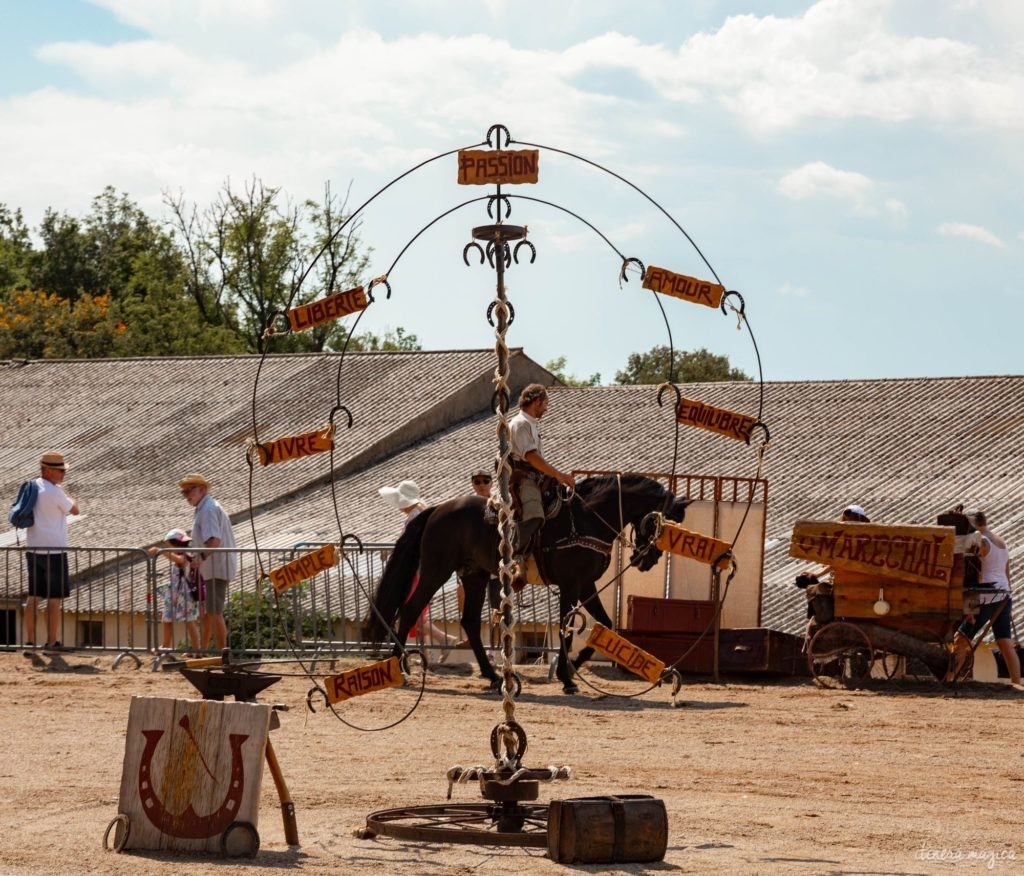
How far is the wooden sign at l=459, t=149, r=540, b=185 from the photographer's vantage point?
899 cm

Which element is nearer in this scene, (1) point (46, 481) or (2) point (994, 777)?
(2) point (994, 777)

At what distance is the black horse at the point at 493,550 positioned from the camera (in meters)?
14.8

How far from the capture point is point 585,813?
7.97 m

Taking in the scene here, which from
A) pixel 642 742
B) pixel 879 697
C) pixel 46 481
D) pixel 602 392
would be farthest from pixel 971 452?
pixel 642 742

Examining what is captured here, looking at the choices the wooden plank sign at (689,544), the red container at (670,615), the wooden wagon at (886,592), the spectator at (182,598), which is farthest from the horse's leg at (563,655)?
the wooden plank sign at (689,544)

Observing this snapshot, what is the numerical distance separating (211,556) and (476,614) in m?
2.97

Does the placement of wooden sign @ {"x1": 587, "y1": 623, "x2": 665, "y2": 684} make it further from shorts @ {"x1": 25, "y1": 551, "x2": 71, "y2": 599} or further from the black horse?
shorts @ {"x1": 25, "y1": 551, "x2": 71, "y2": 599}

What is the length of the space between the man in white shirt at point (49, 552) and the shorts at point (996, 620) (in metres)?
8.84

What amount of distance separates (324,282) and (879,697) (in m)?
53.5

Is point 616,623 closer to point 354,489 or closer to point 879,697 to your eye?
point 879,697

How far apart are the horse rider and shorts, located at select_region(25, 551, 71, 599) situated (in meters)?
5.58

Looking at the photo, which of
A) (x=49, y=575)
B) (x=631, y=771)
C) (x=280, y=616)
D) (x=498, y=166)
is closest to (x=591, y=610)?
(x=631, y=771)

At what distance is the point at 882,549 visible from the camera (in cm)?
1595

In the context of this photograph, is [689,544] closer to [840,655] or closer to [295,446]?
[295,446]
